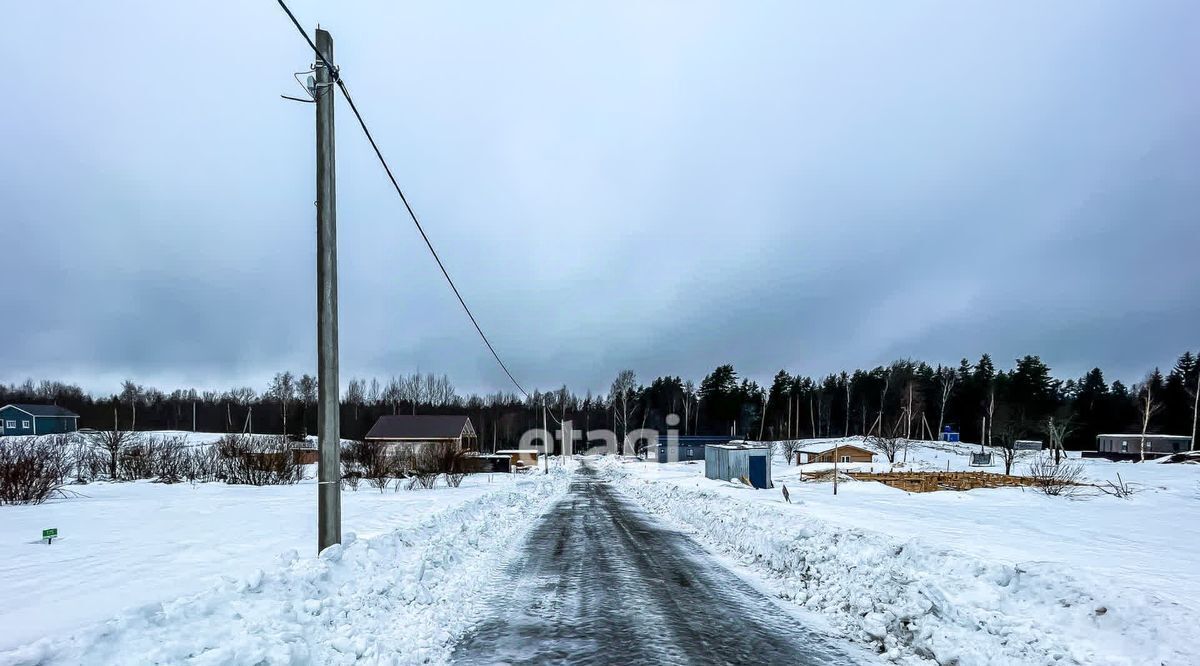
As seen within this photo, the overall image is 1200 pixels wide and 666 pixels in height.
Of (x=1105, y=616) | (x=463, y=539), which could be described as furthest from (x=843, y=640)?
(x=463, y=539)

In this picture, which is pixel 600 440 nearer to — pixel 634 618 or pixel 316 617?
pixel 634 618

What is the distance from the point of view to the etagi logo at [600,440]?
9588 cm

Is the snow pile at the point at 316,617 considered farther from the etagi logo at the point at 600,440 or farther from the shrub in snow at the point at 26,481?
the etagi logo at the point at 600,440

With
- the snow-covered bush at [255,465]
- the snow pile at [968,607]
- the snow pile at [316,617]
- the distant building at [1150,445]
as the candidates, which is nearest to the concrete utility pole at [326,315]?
the snow pile at [316,617]

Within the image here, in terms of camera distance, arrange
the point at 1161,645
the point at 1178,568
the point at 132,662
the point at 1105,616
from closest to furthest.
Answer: the point at 132,662 → the point at 1161,645 → the point at 1105,616 → the point at 1178,568

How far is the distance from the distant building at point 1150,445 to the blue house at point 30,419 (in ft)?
442

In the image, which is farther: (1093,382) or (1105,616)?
(1093,382)

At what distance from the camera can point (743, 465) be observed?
30828mm

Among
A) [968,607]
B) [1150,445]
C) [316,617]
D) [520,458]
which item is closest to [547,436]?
[520,458]

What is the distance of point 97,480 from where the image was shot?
91.0ft

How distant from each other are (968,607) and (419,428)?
67.3 metres

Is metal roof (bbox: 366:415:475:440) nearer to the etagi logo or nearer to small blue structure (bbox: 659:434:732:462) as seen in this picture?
the etagi logo

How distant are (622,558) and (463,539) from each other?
3399 mm

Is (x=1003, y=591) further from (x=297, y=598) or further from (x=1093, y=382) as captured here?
(x=1093, y=382)
